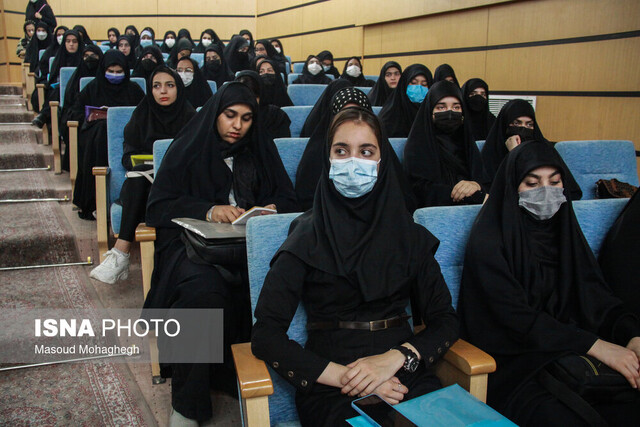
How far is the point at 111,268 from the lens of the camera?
2.50 m

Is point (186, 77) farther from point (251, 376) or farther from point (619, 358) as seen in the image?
point (619, 358)

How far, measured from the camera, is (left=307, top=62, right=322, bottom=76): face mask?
20.7 feet

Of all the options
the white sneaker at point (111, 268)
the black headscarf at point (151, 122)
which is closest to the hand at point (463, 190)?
the white sneaker at point (111, 268)

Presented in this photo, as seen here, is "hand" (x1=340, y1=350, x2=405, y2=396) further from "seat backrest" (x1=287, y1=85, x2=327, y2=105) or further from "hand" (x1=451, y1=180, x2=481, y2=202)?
"seat backrest" (x1=287, y1=85, x2=327, y2=105)

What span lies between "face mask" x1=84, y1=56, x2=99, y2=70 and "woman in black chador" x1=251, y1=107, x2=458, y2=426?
3.86 metres

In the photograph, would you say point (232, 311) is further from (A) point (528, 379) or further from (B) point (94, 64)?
(B) point (94, 64)

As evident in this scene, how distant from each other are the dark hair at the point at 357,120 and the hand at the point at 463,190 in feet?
3.37

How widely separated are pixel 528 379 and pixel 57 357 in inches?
69.1

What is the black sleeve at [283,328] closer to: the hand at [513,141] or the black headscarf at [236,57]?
the hand at [513,141]

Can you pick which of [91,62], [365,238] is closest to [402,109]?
[365,238]

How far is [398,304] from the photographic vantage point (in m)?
1.42

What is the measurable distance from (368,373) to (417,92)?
8.86 ft

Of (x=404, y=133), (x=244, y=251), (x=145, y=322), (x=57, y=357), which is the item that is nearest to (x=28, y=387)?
(x=57, y=357)

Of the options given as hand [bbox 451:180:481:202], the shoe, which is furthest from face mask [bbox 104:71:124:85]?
the shoe
